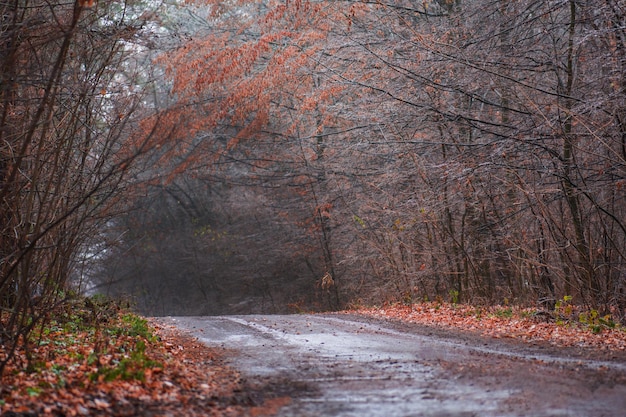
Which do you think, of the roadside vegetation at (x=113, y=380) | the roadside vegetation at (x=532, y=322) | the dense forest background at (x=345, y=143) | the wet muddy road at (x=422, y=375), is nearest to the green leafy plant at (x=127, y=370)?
the roadside vegetation at (x=113, y=380)

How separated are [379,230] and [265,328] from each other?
8595 millimetres

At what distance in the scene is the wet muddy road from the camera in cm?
590

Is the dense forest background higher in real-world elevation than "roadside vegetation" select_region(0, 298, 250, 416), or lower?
higher

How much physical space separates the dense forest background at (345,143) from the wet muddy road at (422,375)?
8.72 ft

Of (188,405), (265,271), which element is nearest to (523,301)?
(188,405)

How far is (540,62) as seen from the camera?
13492 mm

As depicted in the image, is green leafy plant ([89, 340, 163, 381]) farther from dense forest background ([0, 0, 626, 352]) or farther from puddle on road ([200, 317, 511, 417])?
puddle on road ([200, 317, 511, 417])

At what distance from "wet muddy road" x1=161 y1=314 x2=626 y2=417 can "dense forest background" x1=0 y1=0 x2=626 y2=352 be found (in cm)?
266

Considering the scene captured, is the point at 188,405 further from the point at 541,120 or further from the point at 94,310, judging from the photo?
the point at 541,120

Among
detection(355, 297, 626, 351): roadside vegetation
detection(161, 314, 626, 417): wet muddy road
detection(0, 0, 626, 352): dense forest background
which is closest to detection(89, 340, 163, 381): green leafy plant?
detection(0, 0, 626, 352): dense forest background

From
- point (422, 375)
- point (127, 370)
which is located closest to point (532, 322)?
point (422, 375)

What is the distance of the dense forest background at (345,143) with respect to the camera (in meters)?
9.09

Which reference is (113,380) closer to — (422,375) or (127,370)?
(127,370)

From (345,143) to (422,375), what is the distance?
46.2 ft
